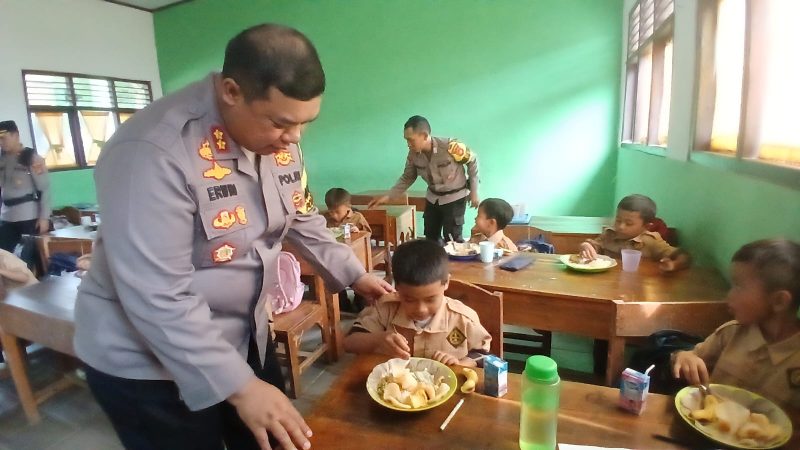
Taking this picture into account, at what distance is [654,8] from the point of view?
3508 mm

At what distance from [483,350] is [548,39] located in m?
4.96

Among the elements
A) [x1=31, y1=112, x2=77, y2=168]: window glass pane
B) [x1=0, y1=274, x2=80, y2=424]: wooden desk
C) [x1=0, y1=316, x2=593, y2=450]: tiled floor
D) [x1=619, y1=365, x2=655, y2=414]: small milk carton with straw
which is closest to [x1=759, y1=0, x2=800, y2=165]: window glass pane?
[x1=619, y1=365, x2=655, y2=414]: small milk carton with straw

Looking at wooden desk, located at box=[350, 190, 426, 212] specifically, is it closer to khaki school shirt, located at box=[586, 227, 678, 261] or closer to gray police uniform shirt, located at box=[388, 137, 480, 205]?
gray police uniform shirt, located at box=[388, 137, 480, 205]

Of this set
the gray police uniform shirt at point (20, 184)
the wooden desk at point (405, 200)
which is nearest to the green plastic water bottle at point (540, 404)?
the wooden desk at point (405, 200)

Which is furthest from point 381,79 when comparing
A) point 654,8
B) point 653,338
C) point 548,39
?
point 653,338

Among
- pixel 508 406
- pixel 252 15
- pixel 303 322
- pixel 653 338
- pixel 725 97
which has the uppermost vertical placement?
pixel 252 15

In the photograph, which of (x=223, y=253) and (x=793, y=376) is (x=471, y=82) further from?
(x=223, y=253)

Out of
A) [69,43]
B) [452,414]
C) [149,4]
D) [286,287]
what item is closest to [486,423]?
[452,414]

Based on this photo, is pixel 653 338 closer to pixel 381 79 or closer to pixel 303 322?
pixel 303 322

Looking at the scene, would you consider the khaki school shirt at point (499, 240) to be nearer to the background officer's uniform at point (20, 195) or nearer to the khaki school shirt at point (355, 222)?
the khaki school shirt at point (355, 222)

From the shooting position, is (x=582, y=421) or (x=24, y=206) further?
(x=24, y=206)

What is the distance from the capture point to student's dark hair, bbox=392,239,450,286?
153 cm

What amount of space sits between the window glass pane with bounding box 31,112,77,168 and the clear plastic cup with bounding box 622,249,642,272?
6.39 m

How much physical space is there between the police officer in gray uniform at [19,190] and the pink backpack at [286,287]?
3.19m
